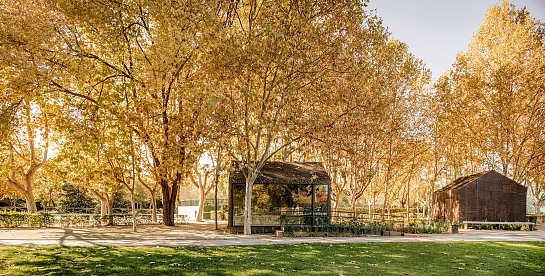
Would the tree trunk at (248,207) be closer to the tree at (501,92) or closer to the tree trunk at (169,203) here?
the tree trunk at (169,203)

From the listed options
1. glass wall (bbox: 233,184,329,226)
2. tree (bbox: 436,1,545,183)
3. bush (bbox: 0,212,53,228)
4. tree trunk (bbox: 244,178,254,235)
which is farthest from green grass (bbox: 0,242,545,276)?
tree (bbox: 436,1,545,183)

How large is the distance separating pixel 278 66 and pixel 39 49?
1086 cm

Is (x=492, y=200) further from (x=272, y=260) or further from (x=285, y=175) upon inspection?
(x=272, y=260)

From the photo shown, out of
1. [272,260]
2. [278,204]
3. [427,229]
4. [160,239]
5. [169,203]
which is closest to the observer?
[272,260]

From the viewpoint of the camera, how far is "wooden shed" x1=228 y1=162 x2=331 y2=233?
73.1 ft

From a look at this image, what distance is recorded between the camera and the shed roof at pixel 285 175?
22531mm

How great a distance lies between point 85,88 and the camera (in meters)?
21.5

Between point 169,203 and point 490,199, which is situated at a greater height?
point 169,203

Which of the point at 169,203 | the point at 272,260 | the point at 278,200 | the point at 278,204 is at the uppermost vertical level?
the point at 278,200

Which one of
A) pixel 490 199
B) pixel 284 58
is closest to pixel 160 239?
pixel 284 58

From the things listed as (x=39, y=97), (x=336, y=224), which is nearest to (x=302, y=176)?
(x=336, y=224)

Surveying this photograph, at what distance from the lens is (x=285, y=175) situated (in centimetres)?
2320

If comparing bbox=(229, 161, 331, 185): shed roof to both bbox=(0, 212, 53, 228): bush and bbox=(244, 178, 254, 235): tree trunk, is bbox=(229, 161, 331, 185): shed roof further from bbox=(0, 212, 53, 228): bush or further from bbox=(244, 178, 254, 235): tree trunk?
bbox=(0, 212, 53, 228): bush

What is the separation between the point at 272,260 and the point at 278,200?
10.7 metres
